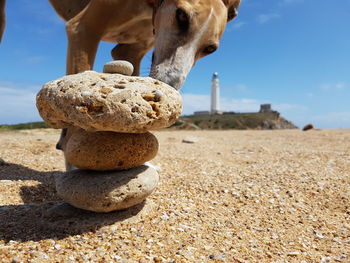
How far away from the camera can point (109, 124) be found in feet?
6.45

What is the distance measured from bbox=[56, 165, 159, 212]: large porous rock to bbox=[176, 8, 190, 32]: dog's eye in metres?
1.65

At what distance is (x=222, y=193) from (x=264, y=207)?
1.70 ft

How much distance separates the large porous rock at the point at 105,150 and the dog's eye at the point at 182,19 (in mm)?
1374

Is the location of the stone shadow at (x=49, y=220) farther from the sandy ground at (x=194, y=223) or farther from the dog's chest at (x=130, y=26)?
the dog's chest at (x=130, y=26)

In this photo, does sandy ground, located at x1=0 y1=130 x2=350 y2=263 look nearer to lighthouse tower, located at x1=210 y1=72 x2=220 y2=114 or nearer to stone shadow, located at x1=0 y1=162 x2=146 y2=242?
stone shadow, located at x1=0 y1=162 x2=146 y2=242

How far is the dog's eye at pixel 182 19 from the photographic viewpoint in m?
2.99

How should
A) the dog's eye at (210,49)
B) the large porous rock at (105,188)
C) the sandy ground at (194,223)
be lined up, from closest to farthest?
the sandy ground at (194,223) < the large porous rock at (105,188) < the dog's eye at (210,49)

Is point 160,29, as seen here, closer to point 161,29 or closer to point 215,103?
point 161,29

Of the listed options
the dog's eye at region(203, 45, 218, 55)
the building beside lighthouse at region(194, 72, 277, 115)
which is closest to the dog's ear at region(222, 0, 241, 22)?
the dog's eye at region(203, 45, 218, 55)

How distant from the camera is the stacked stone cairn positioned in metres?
1.96

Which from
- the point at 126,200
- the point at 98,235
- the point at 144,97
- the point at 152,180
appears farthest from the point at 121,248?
the point at 144,97

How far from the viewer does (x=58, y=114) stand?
2104mm

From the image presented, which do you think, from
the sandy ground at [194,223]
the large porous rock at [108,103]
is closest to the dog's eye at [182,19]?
the large porous rock at [108,103]

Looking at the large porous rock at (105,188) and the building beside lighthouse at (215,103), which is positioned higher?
the building beside lighthouse at (215,103)
